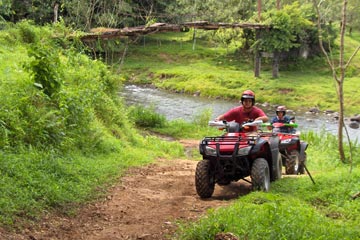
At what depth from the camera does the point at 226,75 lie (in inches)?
1565

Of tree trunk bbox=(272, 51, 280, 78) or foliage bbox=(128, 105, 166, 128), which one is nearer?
foliage bbox=(128, 105, 166, 128)

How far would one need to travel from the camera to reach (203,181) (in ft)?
26.3

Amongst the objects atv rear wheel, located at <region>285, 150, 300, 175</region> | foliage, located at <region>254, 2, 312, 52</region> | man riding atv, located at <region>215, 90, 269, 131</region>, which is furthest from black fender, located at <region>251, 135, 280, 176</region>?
foliage, located at <region>254, 2, 312, 52</region>

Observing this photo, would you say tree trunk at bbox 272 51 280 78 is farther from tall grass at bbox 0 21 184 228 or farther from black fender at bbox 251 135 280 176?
black fender at bbox 251 135 280 176

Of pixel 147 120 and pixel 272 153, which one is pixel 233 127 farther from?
pixel 147 120

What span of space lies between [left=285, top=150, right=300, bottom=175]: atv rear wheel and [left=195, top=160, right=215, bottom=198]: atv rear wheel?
11.4ft

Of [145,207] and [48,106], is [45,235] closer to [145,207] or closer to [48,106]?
[145,207]

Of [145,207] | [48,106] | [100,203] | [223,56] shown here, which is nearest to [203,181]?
[145,207]

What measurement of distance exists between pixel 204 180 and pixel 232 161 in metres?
0.55

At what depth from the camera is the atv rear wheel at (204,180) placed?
316 inches

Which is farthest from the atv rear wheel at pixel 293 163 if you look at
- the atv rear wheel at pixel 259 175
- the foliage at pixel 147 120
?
the foliage at pixel 147 120

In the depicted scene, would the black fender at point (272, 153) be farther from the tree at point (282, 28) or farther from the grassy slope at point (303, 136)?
the tree at point (282, 28)

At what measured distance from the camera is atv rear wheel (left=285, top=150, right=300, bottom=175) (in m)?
11.2

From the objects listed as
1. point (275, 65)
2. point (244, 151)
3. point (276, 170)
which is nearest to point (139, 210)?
point (244, 151)
